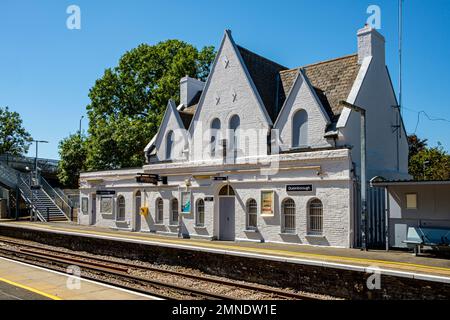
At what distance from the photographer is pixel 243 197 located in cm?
2192

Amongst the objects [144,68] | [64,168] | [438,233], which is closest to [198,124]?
[438,233]

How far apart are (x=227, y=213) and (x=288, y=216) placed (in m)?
4.10

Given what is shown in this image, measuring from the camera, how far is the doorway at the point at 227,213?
22733 millimetres

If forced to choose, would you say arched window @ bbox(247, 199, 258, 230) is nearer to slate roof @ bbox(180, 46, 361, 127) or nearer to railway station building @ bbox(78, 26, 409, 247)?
railway station building @ bbox(78, 26, 409, 247)

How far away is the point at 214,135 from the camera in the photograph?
79.8 ft

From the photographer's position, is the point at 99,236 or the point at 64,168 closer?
the point at 99,236

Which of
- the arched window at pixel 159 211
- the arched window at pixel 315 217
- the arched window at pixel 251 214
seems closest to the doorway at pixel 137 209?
the arched window at pixel 159 211

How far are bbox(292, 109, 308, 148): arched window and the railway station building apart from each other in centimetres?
5

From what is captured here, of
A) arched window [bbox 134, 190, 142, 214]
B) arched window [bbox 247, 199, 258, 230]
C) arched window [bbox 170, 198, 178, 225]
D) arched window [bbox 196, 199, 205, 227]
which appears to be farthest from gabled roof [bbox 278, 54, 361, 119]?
arched window [bbox 134, 190, 142, 214]

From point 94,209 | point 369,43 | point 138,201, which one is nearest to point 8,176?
point 94,209

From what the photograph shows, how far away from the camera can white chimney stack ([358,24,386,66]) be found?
839 inches

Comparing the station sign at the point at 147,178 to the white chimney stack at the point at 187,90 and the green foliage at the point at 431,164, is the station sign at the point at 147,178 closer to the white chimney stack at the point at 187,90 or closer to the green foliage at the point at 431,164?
the white chimney stack at the point at 187,90
